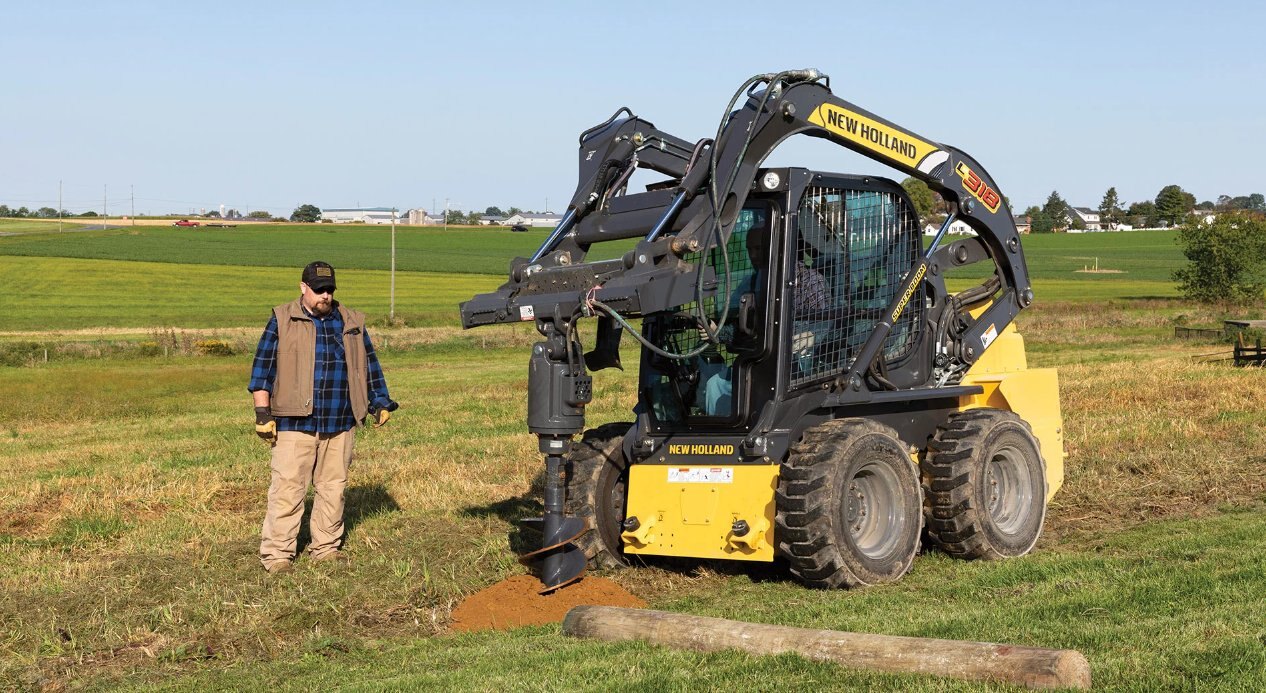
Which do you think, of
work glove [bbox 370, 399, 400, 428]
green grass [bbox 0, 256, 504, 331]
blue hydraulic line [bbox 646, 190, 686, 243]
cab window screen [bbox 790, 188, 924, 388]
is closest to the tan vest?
work glove [bbox 370, 399, 400, 428]

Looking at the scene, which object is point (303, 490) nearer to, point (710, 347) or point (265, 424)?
point (265, 424)

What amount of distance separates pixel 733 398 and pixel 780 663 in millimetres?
2868

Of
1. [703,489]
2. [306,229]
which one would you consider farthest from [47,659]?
[306,229]

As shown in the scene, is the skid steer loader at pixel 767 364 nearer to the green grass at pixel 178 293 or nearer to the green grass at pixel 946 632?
the green grass at pixel 946 632

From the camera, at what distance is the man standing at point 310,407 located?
9.11m

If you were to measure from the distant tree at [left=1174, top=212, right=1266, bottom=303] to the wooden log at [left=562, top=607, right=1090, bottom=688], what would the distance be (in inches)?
2331

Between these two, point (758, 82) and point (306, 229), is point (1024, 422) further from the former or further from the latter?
point (306, 229)

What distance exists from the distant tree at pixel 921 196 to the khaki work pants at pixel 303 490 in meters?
4.40

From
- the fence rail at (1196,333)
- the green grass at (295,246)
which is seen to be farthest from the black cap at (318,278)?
the green grass at (295,246)

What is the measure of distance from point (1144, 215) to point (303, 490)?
167 m

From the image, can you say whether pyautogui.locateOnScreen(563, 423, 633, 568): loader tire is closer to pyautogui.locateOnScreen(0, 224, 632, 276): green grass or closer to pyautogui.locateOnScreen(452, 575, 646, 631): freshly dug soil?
pyautogui.locateOnScreen(452, 575, 646, 631): freshly dug soil

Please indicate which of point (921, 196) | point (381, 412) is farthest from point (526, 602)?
point (921, 196)

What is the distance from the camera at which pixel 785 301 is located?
8.40 meters

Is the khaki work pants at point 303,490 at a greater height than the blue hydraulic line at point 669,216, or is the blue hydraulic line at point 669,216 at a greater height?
the blue hydraulic line at point 669,216
